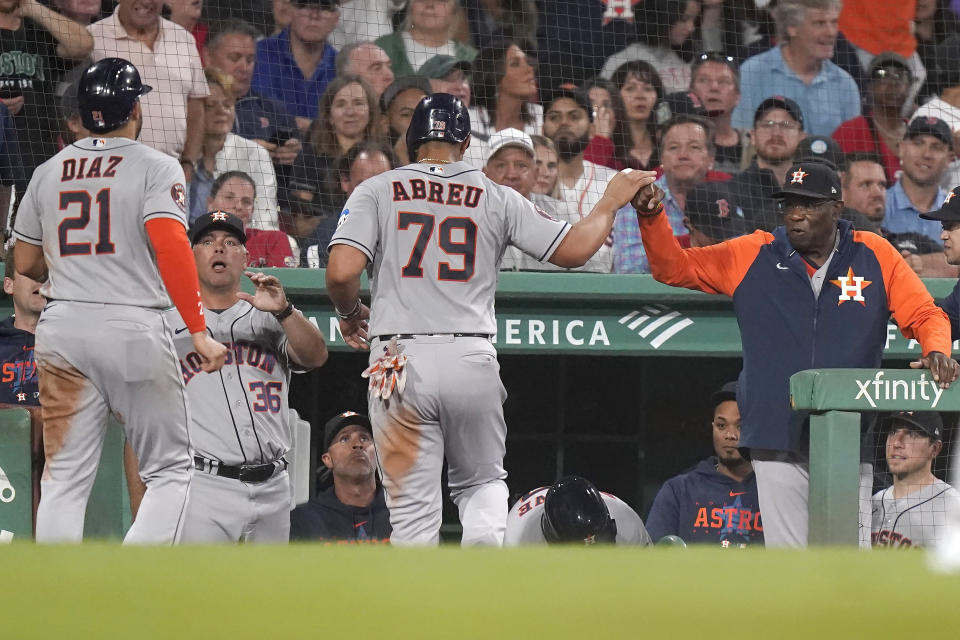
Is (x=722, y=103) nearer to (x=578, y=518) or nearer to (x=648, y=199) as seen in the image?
(x=648, y=199)

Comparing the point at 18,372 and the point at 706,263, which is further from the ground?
the point at 706,263

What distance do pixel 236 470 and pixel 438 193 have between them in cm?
143

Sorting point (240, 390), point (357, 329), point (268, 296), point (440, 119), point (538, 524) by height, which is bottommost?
point (538, 524)

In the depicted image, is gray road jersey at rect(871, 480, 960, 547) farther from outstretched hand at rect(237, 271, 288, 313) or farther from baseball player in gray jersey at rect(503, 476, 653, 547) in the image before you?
outstretched hand at rect(237, 271, 288, 313)

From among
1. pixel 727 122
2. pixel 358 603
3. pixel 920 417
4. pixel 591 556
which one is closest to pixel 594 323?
pixel 920 417

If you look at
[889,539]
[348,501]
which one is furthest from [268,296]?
[889,539]

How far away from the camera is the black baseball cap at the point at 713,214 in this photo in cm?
702

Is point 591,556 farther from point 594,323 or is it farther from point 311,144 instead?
point 311,144

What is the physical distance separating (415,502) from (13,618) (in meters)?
2.28

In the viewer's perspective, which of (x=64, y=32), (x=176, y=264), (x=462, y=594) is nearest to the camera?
(x=462, y=594)

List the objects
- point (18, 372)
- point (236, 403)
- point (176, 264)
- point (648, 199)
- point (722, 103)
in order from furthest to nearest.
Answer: point (722, 103), point (18, 372), point (236, 403), point (648, 199), point (176, 264)

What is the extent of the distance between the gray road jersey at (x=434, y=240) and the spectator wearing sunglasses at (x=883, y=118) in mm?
3980

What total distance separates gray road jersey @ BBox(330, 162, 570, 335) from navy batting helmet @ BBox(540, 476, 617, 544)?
84 centimetres

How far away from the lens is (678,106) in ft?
25.1
